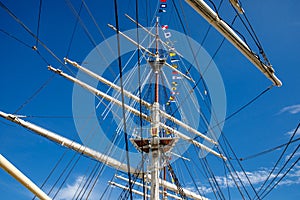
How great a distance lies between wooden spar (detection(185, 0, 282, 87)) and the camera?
18.1 ft

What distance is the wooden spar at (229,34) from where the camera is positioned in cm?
552

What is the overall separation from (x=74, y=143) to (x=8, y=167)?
10.9 metres

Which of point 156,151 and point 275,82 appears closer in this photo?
point 275,82

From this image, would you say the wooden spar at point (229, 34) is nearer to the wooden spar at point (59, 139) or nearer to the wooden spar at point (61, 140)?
the wooden spar at point (59, 139)

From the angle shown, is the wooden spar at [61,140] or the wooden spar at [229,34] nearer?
the wooden spar at [229,34]

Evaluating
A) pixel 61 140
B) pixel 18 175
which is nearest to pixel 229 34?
pixel 18 175

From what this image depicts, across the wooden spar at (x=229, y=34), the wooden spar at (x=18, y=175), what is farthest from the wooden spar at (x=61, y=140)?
the wooden spar at (x=18, y=175)

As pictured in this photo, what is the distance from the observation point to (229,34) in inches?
244

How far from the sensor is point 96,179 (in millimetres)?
10164

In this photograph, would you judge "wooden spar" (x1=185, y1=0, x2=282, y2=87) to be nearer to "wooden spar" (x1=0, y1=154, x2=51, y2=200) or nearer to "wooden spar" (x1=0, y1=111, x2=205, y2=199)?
"wooden spar" (x1=0, y1=154, x2=51, y2=200)

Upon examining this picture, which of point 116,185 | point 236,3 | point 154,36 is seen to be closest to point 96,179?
point 236,3

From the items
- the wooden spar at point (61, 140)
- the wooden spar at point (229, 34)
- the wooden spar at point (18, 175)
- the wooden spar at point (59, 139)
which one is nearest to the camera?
the wooden spar at point (18, 175)

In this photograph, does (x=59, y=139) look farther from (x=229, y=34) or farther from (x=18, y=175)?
(x=18, y=175)

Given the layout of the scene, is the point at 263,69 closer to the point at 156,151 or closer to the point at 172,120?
the point at 156,151
